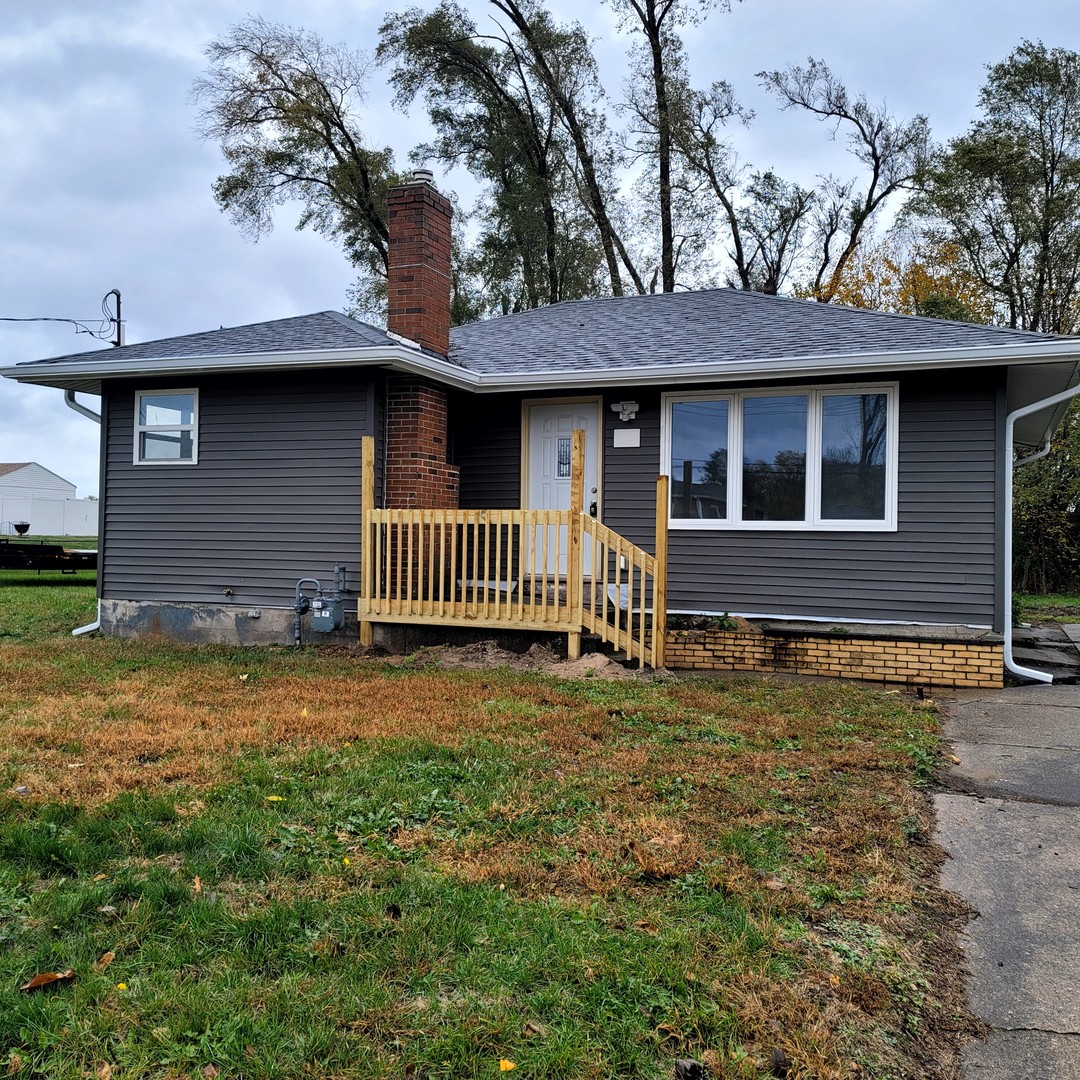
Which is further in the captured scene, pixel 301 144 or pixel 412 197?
pixel 301 144

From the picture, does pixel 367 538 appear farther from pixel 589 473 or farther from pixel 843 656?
pixel 843 656

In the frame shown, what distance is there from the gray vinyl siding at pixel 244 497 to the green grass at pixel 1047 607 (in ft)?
30.0

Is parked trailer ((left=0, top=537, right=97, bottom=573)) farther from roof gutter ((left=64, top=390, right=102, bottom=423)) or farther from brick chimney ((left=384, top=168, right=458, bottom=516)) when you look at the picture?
brick chimney ((left=384, top=168, right=458, bottom=516))

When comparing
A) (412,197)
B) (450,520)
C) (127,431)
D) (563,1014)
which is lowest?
(563,1014)

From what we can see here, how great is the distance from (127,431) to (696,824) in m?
8.49

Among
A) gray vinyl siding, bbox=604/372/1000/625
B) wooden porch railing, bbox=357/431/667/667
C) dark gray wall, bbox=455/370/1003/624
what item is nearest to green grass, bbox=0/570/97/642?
wooden porch railing, bbox=357/431/667/667

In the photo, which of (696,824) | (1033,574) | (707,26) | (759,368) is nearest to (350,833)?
(696,824)

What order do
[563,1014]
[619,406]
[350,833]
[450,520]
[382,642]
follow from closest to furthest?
[563,1014] < [350,833] < [450,520] < [382,642] < [619,406]

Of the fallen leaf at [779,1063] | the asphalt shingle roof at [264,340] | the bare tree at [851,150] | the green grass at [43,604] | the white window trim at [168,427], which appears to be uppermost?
the bare tree at [851,150]

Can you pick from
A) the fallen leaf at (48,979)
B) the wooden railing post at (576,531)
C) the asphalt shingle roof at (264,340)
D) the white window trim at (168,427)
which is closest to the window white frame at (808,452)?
the wooden railing post at (576,531)

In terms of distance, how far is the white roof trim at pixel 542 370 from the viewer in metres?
7.27

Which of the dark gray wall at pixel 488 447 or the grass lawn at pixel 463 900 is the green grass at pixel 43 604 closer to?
the dark gray wall at pixel 488 447

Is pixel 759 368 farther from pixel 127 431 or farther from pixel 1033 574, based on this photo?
pixel 1033 574

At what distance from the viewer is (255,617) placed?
9.05 meters
